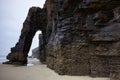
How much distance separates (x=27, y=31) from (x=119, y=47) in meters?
16.5

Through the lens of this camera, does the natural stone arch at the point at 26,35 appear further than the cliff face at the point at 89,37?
Yes

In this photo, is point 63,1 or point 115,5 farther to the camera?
point 63,1

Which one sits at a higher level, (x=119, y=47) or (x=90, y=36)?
(x=90, y=36)

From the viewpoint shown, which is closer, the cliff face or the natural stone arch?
the cliff face

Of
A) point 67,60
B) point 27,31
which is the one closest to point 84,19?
point 67,60

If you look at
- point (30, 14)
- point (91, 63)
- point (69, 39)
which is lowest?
point (91, 63)

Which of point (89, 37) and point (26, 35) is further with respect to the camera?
point (26, 35)

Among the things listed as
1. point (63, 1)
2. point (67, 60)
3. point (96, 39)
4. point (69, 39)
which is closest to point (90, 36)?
point (96, 39)

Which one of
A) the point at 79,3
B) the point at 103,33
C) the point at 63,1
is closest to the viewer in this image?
the point at 103,33

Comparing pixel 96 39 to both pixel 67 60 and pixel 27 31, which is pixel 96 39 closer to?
pixel 67 60

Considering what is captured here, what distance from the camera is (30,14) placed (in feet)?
81.4

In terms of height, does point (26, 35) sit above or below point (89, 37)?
above

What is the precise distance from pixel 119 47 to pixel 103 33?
1.57 meters

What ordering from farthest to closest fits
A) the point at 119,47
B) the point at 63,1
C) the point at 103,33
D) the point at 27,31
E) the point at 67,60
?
1. the point at 27,31
2. the point at 63,1
3. the point at 67,60
4. the point at 103,33
5. the point at 119,47
